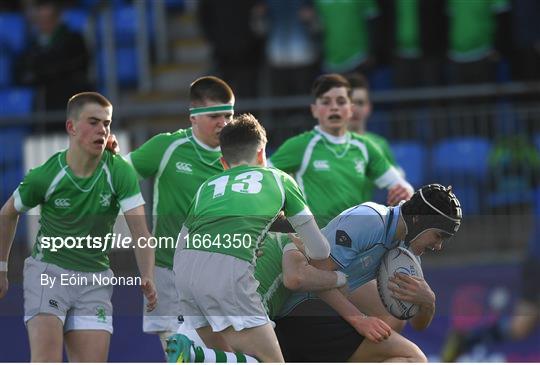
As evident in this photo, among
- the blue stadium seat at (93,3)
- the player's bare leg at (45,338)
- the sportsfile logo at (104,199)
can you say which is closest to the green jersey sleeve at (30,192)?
the sportsfile logo at (104,199)

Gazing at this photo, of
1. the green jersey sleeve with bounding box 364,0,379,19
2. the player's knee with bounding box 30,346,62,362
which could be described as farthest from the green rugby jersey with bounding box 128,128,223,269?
the green jersey sleeve with bounding box 364,0,379,19

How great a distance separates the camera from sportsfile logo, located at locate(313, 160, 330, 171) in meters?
11.0

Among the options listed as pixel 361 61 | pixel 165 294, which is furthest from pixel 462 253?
pixel 165 294

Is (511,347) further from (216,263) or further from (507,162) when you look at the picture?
(216,263)

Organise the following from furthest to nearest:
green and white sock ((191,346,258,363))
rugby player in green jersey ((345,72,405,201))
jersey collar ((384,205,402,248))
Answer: rugby player in green jersey ((345,72,405,201))
jersey collar ((384,205,402,248))
green and white sock ((191,346,258,363))

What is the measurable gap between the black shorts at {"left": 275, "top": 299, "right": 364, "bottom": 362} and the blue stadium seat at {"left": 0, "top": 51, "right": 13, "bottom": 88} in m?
7.85

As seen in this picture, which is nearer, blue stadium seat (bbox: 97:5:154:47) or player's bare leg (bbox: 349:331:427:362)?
player's bare leg (bbox: 349:331:427:362)

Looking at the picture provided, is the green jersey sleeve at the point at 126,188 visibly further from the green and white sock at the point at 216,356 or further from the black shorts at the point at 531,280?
the black shorts at the point at 531,280

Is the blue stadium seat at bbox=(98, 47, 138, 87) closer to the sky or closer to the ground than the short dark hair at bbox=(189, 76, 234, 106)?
closer to the ground

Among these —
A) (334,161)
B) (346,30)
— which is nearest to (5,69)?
(346,30)

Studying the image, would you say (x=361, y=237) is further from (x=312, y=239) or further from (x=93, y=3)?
(x=93, y=3)

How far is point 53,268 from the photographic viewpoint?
955 centimetres

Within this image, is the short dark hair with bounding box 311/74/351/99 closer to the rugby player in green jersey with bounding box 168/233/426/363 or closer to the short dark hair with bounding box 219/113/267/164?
the rugby player in green jersey with bounding box 168/233/426/363

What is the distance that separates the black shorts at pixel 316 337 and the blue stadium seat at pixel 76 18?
318 inches
